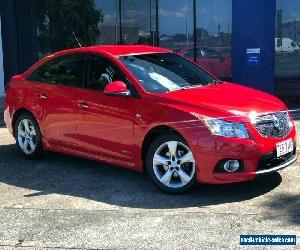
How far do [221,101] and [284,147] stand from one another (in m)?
0.83

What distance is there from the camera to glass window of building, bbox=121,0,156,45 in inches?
566

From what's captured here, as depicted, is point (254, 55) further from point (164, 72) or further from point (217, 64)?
point (164, 72)

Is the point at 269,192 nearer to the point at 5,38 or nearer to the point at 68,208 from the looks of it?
the point at 68,208

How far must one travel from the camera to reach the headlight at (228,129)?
5.46 m

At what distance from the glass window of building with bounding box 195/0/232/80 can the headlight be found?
26.3 feet

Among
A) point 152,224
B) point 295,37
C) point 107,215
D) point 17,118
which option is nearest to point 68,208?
point 107,215

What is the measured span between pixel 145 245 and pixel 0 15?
37.4 ft

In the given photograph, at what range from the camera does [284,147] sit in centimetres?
578

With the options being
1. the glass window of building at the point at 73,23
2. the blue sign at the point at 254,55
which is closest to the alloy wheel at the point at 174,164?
the blue sign at the point at 254,55

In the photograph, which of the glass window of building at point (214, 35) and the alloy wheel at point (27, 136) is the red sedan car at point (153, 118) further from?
the glass window of building at point (214, 35)

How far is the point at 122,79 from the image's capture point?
20.8 ft

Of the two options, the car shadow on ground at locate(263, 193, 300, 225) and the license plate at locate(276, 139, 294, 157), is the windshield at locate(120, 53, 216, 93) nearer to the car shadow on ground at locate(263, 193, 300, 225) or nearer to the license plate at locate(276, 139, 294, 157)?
the license plate at locate(276, 139, 294, 157)

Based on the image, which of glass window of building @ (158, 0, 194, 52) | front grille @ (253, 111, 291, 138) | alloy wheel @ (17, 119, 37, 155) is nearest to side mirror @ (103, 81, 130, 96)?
front grille @ (253, 111, 291, 138)

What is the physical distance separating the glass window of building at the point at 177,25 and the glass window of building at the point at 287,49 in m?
2.19
